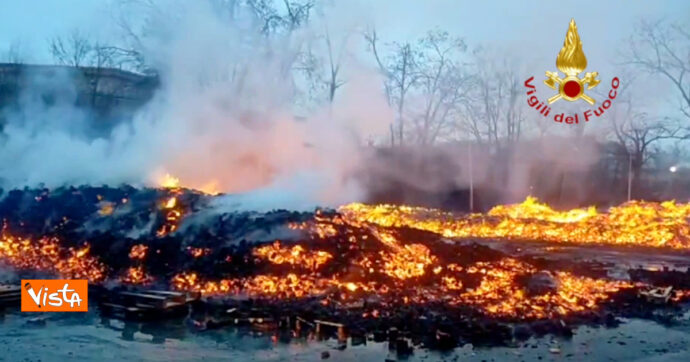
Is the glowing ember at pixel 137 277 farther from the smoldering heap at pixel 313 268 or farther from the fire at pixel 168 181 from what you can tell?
the fire at pixel 168 181

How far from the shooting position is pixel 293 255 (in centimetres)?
1288

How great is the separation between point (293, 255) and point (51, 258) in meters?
5.54

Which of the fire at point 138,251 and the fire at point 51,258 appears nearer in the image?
the fire at point 51,258

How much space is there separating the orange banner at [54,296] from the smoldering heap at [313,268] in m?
1.02

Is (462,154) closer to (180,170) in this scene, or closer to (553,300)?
Result: (180,170)

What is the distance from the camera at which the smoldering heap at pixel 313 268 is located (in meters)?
10.1

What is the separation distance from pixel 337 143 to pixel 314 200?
496 cm

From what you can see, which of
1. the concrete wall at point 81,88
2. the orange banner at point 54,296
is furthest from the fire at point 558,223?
the concrete wall at point 81,88

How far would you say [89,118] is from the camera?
27859 mm

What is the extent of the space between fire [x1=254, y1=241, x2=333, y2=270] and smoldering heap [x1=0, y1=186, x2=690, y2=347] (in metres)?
0.03

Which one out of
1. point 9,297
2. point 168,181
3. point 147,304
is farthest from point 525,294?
point 168,181

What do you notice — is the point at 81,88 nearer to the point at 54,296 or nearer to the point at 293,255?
the point at 293,255

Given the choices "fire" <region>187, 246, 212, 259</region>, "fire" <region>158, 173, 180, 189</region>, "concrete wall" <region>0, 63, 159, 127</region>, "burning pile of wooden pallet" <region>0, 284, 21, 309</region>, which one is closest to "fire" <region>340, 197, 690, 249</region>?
"fire" <region>158, 173, 180, 189</region>

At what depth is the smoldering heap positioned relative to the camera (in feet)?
33.1
